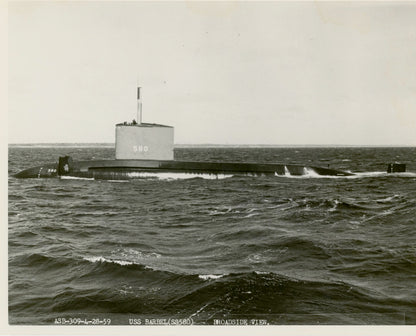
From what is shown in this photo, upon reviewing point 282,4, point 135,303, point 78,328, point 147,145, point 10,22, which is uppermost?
point 282,4

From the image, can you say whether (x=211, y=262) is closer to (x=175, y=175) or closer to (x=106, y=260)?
(x=106, y=260)

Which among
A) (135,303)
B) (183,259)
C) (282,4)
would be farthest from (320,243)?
(282,4)

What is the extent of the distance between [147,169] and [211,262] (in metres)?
15.1

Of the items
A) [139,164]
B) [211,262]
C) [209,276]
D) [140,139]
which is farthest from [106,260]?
[140,139]

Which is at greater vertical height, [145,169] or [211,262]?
[145,169]

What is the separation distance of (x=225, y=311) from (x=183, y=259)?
7.30 ft

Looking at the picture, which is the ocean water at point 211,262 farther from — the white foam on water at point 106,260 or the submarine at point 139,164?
the submarine at point 139,164

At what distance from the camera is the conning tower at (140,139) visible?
24.9 meters

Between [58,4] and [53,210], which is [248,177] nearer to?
[53,210]

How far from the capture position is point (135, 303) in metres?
8.17

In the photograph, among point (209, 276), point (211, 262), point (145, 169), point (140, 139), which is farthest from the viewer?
point (140, 139)

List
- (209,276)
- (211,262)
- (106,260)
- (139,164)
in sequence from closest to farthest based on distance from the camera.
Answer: (209,276), (211,262), (106,260), (139,164)

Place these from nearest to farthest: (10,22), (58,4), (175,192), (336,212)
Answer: (10,22) < (58,4) < (336,212) < (175,192)

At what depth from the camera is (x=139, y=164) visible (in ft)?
80.9
